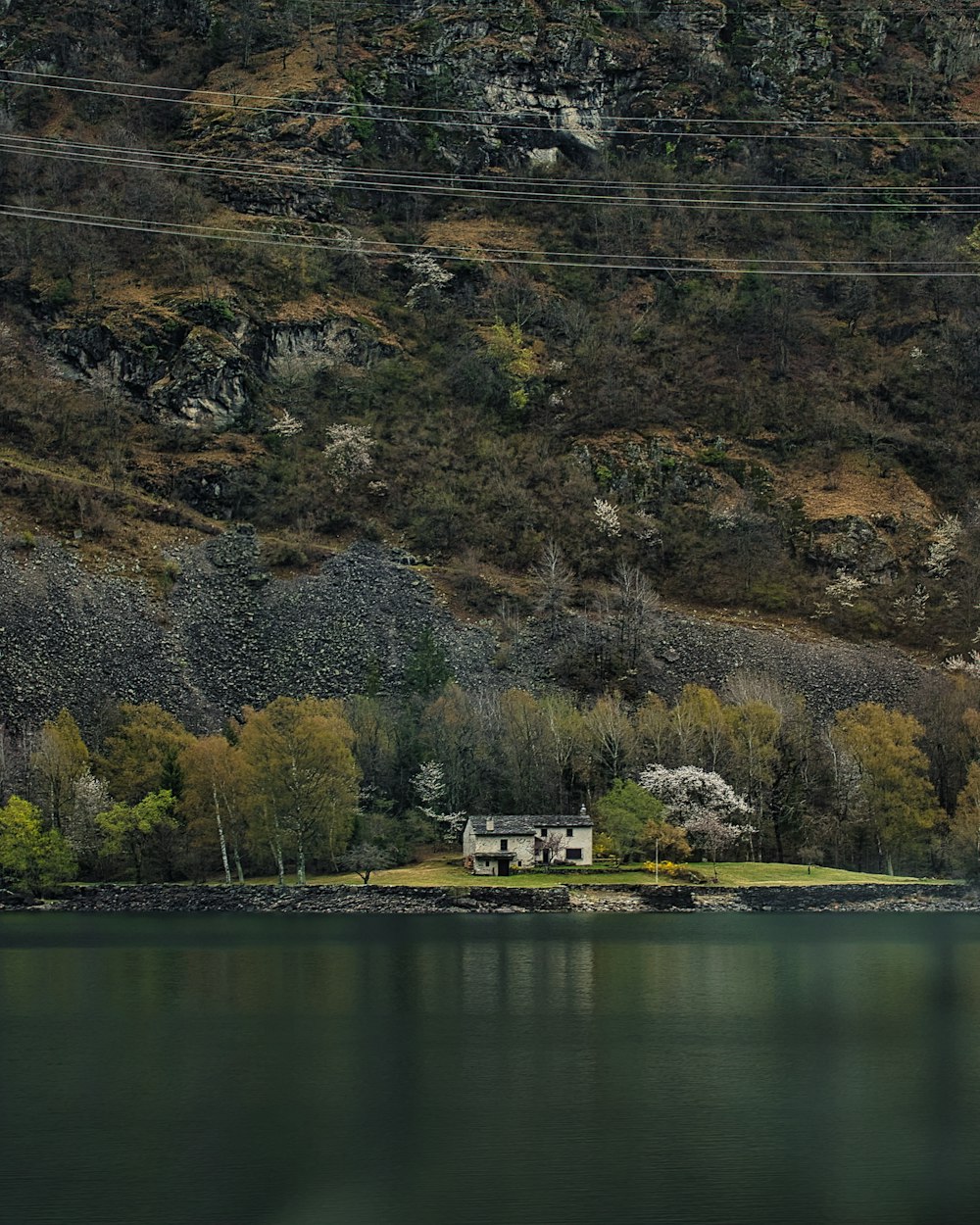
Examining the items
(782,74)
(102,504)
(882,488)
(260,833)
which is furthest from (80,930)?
(782,74)

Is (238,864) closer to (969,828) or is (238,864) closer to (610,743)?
(610,743)

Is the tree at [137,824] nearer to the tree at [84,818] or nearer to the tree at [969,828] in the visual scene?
the tree at [84,818]

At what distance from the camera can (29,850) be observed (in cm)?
7344

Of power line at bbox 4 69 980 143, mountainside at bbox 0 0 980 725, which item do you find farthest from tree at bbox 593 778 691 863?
power line at bbox 4 69 980 143

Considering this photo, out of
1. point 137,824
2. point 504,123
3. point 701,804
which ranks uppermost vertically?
point 504,123

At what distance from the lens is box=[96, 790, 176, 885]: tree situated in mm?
75188

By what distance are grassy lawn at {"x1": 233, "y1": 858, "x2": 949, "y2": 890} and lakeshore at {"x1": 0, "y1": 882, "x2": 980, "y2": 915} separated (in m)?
0.80

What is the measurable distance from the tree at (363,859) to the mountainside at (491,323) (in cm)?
1613

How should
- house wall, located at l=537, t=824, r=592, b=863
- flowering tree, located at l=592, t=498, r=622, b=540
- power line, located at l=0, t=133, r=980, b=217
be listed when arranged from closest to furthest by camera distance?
1. house wall, located at l=537, t=824, r=592, b=863
2. flowering tree, located at l=592, t=498, r=622, b=540
3. power line, located at l=0, t=133, r=980, b=217

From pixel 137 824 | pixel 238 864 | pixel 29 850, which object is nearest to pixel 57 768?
pixel 29 850

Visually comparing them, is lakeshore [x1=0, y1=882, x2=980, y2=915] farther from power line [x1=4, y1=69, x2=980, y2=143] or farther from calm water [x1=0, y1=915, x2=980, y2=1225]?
power line [x1=4, y1=69, x2=980, y2=143]

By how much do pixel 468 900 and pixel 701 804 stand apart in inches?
607

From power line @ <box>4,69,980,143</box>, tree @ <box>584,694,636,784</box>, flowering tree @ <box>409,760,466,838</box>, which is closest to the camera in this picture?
flowering tree @ <box>409,760,466,838</box>

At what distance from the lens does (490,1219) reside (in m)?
26.2
